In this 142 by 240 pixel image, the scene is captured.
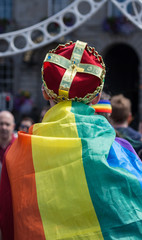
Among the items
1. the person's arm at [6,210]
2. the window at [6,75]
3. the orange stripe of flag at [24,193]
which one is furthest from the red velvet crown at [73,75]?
the window at [6,75]

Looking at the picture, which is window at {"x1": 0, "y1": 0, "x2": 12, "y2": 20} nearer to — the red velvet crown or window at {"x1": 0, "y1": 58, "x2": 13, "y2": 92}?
window at {"x1": 0, "y1": 58, "x2": 13, "y2": 92}

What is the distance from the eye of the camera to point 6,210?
6.16 feet

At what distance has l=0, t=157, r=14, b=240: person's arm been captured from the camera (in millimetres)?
1868

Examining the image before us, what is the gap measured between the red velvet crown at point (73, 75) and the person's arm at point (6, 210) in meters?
0.50

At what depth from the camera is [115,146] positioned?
1889 mm

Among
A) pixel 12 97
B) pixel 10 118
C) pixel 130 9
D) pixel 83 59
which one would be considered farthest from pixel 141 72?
pixel 83 59

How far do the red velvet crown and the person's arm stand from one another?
0.50 meters

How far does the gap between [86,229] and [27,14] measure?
15494 millimetres

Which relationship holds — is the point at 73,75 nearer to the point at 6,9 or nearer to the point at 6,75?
the point at 6,75

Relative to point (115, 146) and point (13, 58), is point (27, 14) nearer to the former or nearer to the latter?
point (13, 58)

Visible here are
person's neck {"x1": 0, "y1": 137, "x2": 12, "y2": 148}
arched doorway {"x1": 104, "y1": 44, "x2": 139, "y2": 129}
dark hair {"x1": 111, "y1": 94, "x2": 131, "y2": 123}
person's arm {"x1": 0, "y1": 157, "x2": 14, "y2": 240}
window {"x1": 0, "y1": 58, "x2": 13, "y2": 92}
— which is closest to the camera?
person's arm {"x1": 0, "y1": 157, "x2": 14, "y2": 240}

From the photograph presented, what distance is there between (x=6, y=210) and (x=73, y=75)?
75cm

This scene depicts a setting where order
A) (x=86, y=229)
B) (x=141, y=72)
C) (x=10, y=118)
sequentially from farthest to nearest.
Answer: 1. (x=141, y=72)
2. (x=10, y=118)
3. (x=86, y=229)

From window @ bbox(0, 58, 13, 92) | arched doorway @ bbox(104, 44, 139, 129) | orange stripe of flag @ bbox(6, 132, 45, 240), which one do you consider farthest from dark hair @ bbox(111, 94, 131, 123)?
window @ bbox(0, 58, 13, 92)
